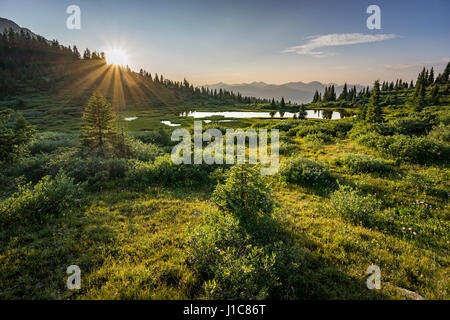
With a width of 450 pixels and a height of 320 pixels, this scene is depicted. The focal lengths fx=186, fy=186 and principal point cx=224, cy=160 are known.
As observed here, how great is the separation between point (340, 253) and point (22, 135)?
13572 millimetres

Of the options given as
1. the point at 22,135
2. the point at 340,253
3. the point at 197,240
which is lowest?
the point at 340,253

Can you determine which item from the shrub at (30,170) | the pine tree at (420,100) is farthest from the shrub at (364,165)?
the pine tree at (420,100)

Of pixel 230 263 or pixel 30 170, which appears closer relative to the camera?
pixel 230 263

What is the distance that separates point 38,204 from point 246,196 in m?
8.57

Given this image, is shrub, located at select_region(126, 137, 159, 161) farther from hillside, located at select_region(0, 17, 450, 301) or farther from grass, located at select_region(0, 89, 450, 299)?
grass, located at select_region(0, 89, 450, 299)

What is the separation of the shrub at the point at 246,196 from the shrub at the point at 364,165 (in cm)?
943

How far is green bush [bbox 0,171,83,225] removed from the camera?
7.15 meters

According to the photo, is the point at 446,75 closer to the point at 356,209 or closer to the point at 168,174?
the point at 356,209

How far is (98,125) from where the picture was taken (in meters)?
15.9

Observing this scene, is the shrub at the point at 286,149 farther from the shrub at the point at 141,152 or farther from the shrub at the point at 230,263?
the shrub at the point at 230,263

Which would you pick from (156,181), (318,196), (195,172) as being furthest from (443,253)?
(156,181)

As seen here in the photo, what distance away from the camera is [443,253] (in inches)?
226

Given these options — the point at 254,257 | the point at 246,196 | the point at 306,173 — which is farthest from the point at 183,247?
the point at 306,173

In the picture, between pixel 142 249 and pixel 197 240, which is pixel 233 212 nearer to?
pixel 197 240
